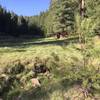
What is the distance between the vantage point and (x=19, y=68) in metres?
14.2

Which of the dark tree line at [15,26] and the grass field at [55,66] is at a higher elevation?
the dark tree line at [15,26]

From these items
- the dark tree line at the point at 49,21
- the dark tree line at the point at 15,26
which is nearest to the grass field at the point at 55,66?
the dark tree line at the point at 49,21

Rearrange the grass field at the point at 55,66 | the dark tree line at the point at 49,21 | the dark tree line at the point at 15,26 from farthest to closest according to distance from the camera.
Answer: the dark tree line at the point at 15,26
the dark tree line at the point at 49,21
the grass field at the point at 55,66

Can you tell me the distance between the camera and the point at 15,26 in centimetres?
9025

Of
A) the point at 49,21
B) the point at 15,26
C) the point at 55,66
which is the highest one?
the point at 49,21

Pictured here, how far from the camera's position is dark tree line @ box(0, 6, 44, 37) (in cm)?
8567

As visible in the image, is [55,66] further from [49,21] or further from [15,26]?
[15,26]

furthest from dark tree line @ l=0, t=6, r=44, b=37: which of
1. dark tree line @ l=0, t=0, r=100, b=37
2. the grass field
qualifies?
the grass field

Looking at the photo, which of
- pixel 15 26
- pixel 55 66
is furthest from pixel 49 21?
pixel 55 66

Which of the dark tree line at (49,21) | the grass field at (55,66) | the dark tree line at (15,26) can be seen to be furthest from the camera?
the dark tree line at (15,26)

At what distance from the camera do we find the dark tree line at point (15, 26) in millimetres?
85669

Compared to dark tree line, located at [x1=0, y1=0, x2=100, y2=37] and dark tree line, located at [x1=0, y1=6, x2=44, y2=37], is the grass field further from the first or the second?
dark tree line, located at [x1=0, y1=6, x2=44, y2=37]

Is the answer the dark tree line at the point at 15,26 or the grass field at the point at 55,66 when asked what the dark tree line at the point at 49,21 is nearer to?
the dark tree line at the point at 15,26

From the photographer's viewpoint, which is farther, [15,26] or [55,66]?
[15,26]
